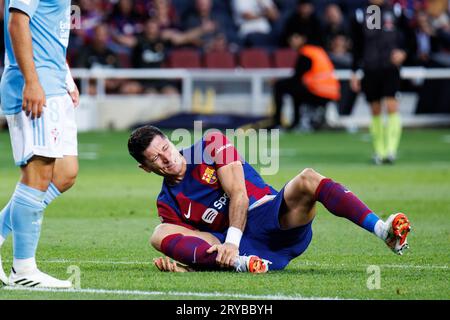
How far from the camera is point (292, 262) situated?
8.10 metres

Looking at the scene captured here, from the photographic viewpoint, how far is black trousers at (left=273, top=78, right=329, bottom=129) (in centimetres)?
2259

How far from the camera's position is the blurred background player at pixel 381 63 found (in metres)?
16.6

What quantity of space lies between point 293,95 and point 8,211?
1584cm

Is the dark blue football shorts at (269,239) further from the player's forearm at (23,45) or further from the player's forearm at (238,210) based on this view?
the player's forearm at (23,45)

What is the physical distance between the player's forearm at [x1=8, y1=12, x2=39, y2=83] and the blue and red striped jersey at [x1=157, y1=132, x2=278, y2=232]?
1453 millimetres

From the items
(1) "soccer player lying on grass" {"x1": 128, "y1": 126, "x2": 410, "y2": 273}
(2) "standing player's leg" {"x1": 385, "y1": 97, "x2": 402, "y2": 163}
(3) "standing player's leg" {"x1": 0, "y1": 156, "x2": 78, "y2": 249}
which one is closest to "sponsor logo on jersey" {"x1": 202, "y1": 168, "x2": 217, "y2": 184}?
(1) "soccer player lying on grass" {"x1": 128, "y1": 126, "x2": 410, "y2": 273}

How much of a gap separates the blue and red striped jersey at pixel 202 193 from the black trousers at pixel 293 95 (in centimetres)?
1504

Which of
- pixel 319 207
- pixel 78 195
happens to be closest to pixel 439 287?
pixel 319 207

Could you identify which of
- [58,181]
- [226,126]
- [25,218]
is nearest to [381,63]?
[226,126]

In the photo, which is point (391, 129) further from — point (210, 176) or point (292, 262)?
point (210, 176)

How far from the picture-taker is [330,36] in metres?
25.1

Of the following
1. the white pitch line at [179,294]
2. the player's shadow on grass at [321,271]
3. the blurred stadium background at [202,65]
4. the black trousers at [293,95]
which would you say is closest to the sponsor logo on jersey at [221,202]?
the player's shadow on grass at [321,271]

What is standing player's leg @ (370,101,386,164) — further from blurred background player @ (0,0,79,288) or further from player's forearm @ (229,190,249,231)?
blurred background player @ (0,0,79,288)
